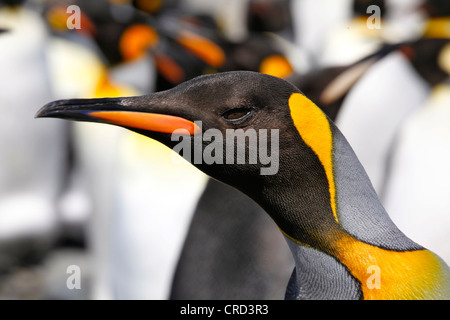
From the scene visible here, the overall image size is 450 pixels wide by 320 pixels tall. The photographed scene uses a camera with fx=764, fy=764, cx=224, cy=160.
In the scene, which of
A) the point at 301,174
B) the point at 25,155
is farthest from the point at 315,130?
Answer: the point at 25,155

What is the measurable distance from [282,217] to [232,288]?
0.45m

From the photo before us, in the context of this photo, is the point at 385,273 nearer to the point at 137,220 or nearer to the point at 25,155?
the point at 137,220

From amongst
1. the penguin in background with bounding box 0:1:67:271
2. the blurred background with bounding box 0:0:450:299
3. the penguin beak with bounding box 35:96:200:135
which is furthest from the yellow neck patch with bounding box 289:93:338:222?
the penguin in background with bounding box 0:1:67:271

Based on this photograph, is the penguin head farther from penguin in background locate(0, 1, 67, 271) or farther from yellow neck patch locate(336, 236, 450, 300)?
penguin in background locate(0, 1, 67, 271)

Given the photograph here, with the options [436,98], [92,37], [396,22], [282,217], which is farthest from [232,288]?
[396,22]

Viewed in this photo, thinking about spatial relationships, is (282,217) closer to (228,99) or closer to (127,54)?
(228,99)

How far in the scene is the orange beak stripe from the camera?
874 mm

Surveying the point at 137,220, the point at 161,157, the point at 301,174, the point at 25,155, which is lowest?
the point at 301,174

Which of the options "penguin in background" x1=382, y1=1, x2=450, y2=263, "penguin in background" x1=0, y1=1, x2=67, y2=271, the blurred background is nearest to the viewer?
the blurred background

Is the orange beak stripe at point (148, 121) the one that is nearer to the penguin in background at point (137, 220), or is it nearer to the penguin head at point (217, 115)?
the penguin head at point (217, 115)

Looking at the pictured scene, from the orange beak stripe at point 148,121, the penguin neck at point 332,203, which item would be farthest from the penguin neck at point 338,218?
the orange beak stripe at point 148,121

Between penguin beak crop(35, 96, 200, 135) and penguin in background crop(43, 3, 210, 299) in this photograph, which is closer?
penguin beak crop(35, 96, 200, 135)

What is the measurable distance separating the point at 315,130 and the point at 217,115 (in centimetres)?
12

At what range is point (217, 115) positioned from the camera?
879mm
